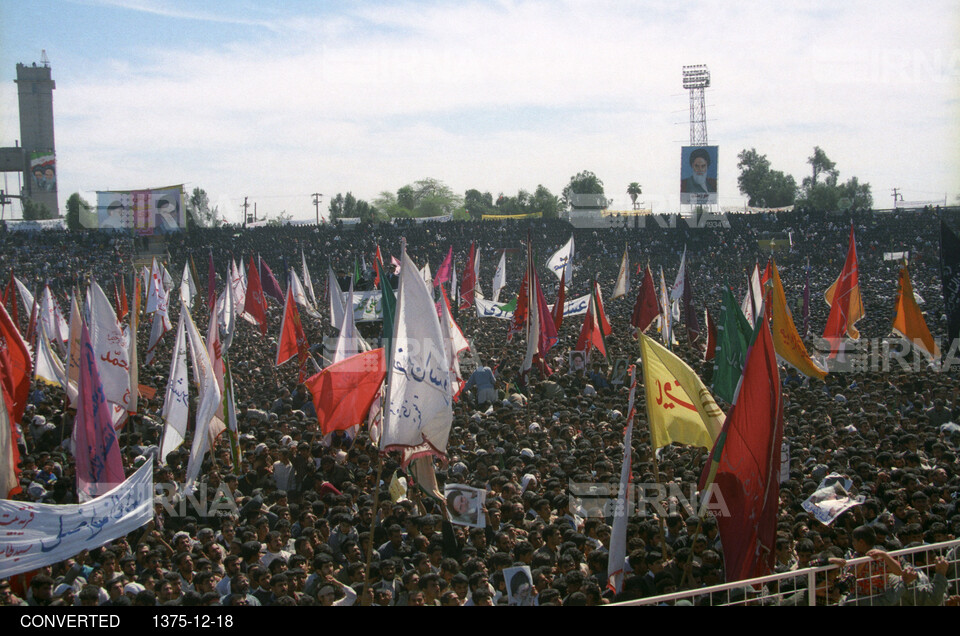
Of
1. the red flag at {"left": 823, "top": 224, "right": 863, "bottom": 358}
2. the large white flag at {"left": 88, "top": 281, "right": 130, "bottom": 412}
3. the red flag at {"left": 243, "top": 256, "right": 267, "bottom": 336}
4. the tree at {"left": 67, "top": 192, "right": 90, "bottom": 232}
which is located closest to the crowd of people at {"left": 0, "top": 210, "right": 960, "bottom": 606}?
the large white flag at {"left": 88, "top": 281, "right": 130, "bottom": 412}

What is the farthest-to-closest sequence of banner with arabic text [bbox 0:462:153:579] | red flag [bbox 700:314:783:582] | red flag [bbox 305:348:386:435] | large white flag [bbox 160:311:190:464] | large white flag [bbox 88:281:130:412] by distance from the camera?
large white flag [bbox 88:281:130:412] → red flag [bbox 305:348:386:435] → large white flag [bbox 160:311:190:464] → red flag [bbox 700:314:783:582] → banner with arabic text [bbox 0:462:153:579]

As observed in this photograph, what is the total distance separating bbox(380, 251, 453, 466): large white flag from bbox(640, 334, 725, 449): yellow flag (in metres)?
1.74

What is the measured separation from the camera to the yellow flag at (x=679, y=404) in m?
7.03

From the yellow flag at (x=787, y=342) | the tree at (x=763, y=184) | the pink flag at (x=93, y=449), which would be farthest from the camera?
the tree at (x=763, y=184)

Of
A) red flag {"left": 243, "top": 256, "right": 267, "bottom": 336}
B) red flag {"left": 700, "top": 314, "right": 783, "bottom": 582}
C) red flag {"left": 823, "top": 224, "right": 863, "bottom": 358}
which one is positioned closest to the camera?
red flag {"left": 700, "top": 314, "right": 783, "bottom": 582}

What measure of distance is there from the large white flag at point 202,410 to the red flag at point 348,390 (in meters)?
1.05

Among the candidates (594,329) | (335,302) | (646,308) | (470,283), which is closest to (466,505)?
(594,329)

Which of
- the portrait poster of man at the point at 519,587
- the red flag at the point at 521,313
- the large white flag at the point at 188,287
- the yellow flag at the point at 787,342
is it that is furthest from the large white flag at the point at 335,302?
the portrait poster of man at the point at 519,587

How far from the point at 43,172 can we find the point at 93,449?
9180cm

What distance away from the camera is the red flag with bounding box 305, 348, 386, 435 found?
29.0ft

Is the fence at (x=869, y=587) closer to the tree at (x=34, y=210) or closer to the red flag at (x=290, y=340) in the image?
the red flag at (x=290, y=340)

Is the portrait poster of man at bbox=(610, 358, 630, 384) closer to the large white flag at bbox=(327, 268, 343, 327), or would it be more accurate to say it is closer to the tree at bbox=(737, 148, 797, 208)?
the large white flag at bbox=(327, 268, 343, 327)
